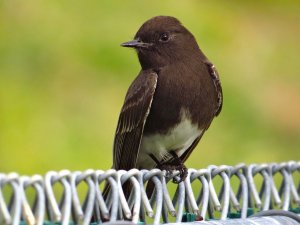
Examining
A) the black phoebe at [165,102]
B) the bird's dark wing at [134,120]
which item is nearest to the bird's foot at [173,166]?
the black phoebe at [165,102]

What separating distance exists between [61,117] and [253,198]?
3.38m

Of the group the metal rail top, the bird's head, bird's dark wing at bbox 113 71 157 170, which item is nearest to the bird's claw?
bird's dark wing at bbox 113 71 157 170

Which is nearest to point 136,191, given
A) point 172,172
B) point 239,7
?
point 172,172

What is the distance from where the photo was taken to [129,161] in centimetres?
399

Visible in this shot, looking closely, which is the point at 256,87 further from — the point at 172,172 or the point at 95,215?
the point at 95,215

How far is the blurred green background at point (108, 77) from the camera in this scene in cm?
600

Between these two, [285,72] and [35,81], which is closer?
Answer: [35,81]

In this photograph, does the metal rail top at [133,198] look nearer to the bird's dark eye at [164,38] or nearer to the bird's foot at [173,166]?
the bird's foot at [173,166]

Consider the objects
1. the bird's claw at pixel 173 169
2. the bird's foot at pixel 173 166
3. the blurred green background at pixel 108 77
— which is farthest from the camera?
the blurred green background at pixel 108 77

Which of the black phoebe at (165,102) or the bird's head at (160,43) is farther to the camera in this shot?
the bird's head at (160,43)

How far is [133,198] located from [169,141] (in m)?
1.40

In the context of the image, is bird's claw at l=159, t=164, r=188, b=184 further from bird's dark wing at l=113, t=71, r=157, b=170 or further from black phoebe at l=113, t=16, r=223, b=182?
bird's dark wing at l=113, t=71, r=157, b=170

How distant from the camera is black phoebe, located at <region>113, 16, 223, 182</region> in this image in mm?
3975

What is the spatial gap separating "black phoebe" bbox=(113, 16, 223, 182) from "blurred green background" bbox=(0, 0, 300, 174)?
1.60 m
